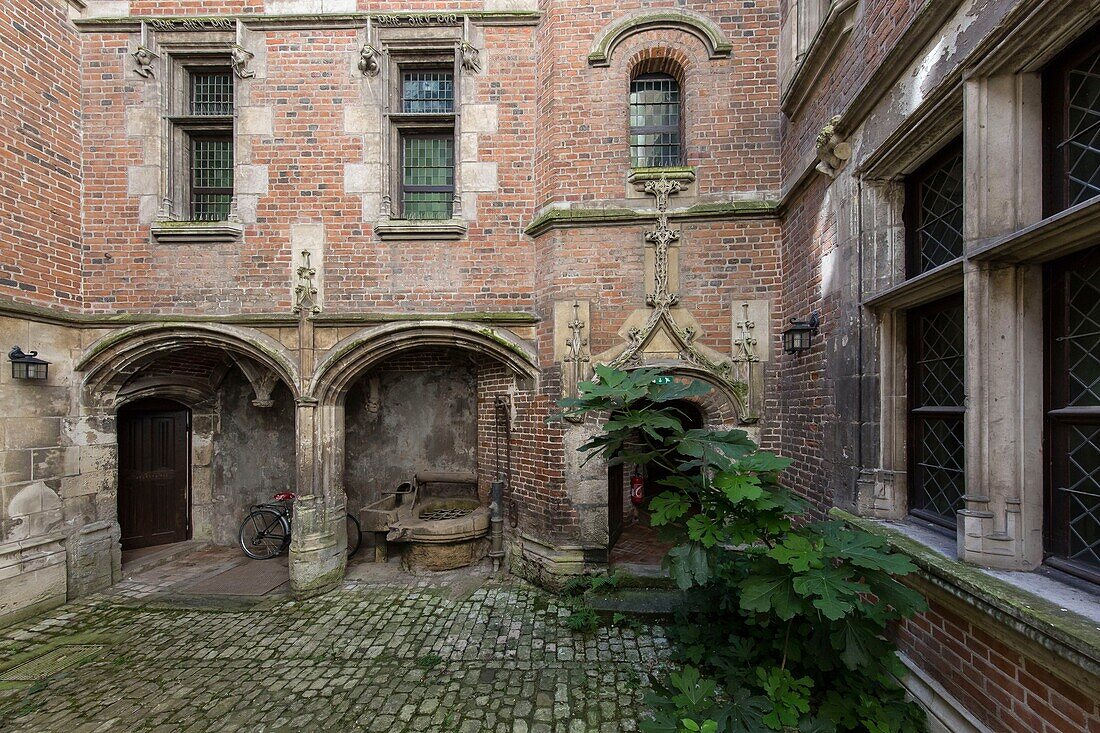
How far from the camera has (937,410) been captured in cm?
289

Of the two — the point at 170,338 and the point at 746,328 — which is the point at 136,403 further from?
the point at 746,328

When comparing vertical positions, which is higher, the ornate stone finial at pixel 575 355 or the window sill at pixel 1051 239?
the window sill at pixel 1051 239

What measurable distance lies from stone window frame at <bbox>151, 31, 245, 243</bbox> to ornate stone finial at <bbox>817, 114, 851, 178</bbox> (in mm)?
6672

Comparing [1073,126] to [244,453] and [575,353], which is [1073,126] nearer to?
[575,353]

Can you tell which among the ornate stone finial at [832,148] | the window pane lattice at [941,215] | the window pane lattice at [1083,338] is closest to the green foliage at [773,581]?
the window pane lattice at [1083,338]

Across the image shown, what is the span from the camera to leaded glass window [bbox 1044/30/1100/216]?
2.06 m

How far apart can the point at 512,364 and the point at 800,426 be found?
3.32 meters

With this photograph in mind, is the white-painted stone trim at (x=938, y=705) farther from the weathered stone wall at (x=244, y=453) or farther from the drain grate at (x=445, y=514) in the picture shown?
the weathered stone wall at (x=244, y=453)

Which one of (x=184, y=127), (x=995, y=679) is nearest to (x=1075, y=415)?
(x=995, y=679)

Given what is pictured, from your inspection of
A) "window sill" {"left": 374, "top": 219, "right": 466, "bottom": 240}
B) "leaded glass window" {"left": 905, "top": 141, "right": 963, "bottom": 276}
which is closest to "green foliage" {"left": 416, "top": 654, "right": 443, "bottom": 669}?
"window sill" {"left": 374, "top": 219, "right": 466, "bottom": 240}

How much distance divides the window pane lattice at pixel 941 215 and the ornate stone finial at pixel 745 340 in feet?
6.22

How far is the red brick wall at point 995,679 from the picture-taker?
74.2 inches

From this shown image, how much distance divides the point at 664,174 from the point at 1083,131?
3.42m

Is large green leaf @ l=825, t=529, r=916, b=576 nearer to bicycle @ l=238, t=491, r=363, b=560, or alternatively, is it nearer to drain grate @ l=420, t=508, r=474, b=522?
drain grate @ l=420, t=508, r=474, b=522
